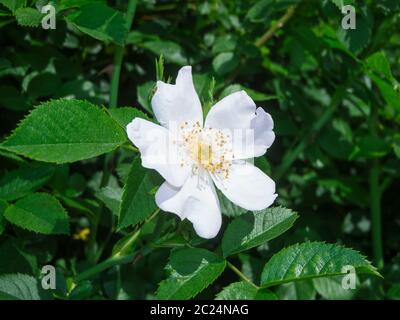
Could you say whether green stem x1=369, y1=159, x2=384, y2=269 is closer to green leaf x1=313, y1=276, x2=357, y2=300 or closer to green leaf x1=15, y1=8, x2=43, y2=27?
green leaf x1=313, y1=276, x2=357, y2=300

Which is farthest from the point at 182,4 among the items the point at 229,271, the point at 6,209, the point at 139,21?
the point at 6,209

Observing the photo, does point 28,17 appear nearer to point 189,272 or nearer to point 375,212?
point 189,272

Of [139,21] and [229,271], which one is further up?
[139,21]

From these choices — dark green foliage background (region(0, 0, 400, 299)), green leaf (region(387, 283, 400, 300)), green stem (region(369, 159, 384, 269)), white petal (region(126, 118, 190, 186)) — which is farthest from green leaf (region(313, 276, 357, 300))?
white petal (region(126, 118, 190, 186))

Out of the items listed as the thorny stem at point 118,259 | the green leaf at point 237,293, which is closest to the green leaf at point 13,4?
the thorny stem at point 118,259

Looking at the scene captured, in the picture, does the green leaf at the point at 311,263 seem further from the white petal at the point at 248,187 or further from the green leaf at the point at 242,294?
the white petal at the point at 248,187
